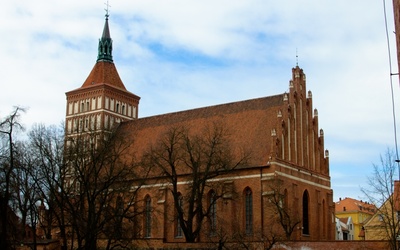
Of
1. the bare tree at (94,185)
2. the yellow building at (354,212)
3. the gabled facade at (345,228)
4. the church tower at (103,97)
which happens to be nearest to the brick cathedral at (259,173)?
the bare tree at (94,185)

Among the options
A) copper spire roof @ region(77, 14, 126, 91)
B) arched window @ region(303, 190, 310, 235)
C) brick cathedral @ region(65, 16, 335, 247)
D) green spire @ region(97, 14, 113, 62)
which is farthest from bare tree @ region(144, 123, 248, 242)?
green spire @ region(97, 14, 113, 62)

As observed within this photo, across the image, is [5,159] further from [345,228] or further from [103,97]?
[345,228]

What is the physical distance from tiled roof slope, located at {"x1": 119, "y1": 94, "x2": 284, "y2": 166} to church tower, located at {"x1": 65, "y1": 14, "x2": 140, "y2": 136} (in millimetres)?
4481

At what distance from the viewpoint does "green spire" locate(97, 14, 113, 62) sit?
227ft

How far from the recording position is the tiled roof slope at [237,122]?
51331 mm

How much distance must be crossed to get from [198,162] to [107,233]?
938cm

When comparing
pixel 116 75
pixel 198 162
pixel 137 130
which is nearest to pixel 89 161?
pixel 198 162

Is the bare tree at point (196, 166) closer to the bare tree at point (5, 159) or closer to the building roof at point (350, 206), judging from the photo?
the bare tree at point (5, 159)

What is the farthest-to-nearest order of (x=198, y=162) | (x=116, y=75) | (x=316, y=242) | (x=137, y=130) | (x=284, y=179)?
(x=116, y=75), (x=137, y=130), (x=284, y=179), (x=198, y=162), (x=316, y=242)

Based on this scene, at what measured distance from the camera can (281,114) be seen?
1978 inches

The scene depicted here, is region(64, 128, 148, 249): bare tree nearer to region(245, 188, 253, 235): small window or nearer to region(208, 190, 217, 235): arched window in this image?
region(208, 190, 217, 235): arched window

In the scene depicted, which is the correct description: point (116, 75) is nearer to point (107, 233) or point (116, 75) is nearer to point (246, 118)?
point (246, 118)

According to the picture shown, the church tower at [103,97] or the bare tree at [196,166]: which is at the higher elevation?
the church tower at [103,97]

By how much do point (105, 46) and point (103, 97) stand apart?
279 inches
